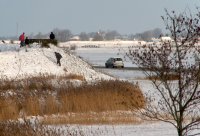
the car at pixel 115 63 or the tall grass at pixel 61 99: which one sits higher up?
the tall grass at pixel 61 99

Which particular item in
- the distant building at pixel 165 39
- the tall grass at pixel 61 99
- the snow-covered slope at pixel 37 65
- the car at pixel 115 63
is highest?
the distant building at pixel 165 39

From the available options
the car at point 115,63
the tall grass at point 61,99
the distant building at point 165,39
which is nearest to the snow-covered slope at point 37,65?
the tall grass at point 61,99

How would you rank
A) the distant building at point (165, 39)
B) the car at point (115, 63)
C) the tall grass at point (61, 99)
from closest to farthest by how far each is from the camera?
the distant building at point (165, 39), the tall grass at point (61, 99), the car at point (115, 63)

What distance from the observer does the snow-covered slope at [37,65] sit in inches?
1225

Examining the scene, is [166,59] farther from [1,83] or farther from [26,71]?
[26,71]

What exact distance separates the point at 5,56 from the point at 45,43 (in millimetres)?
7782

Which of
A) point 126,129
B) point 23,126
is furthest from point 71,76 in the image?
point 23,126

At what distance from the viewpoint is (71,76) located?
31703mm

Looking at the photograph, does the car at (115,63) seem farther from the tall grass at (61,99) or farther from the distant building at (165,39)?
the distant building at (165,39)

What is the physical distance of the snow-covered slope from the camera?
1225 inches

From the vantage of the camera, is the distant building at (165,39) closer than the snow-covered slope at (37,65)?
Yes

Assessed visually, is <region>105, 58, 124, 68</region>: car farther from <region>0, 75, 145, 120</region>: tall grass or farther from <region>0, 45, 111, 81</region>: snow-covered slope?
<region>0, 75, 145, 120</region>: tall grass

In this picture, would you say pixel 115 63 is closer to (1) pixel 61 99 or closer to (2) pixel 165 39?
(1) pixel 61 99

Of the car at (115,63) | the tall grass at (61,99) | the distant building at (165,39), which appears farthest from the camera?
the car at (115,63)
